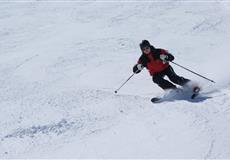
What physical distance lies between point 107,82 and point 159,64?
5.97ft

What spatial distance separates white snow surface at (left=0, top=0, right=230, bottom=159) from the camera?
7.42 m

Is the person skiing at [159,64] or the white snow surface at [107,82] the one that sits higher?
the person skiing at [159,64]

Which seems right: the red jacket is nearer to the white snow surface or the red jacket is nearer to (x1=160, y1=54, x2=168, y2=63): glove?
(x1=160, y1=54, x2=168, y2=63): glove

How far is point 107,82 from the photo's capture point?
1015 cm

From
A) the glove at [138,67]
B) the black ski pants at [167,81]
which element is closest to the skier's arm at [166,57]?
the black ski pants at [167,81]

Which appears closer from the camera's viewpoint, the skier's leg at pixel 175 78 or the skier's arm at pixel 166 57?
the skier's arm at pixel 166 57

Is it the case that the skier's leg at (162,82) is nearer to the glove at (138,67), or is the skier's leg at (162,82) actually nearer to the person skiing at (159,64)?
the person skiing at (159,64)

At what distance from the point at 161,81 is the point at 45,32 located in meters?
6.61

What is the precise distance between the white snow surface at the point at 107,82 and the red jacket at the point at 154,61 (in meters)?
0.69

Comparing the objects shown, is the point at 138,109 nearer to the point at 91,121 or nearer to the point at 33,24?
the point at 91,121

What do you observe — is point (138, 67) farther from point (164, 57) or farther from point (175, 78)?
point (175, 78)

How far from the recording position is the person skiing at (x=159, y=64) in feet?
28.3

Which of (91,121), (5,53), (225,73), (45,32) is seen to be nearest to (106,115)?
(91,121)

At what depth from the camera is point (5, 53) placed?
12.7m
